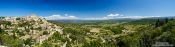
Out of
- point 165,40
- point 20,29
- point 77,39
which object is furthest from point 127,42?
point 20,29

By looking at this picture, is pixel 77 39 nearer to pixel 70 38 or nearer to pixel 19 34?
pixel 70 38

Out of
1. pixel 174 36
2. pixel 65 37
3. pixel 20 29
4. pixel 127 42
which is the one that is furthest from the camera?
pixel 20 29

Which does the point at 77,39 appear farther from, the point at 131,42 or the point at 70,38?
the point at 131,42

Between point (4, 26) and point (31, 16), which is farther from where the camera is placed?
point (31, 16)

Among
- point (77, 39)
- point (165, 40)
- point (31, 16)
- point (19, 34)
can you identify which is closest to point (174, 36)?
point (165, 40)

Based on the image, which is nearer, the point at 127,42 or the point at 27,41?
the point at 127,42

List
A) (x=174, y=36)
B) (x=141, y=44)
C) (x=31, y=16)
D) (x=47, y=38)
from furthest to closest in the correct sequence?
(x=31, y=16)
(x=47, y=38)
(x=141, y=44)
(x=174, y=36)
